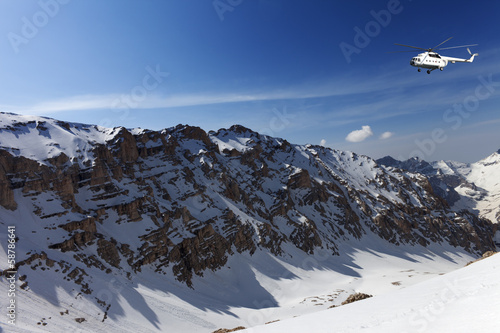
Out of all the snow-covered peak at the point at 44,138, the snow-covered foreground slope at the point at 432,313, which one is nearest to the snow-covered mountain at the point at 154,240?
the snow-covered peak at the point at 44,138

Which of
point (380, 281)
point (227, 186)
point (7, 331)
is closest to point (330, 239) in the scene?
point (380, 281)

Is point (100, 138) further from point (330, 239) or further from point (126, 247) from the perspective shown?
point (330, 239)

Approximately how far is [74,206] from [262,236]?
264 feet

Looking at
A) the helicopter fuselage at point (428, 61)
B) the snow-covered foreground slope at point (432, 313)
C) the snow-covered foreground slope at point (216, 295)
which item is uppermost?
the helicopter fuselage at point (428, 61)

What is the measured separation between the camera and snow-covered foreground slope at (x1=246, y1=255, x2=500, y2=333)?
1141cm

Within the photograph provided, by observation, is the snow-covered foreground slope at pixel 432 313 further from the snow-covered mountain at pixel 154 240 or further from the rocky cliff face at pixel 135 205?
the rocky cliff face at pixel 135 205

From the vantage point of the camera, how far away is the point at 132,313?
201 ft

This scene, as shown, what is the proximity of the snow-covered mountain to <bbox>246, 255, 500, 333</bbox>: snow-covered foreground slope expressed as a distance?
5105cm

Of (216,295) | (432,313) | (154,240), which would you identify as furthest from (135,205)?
(432,313)

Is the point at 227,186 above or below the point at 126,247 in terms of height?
above

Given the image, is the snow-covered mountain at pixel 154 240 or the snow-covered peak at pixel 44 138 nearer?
the snow-covered mountain at pixel 154 240

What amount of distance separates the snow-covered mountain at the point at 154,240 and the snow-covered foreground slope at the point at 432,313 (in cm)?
5105

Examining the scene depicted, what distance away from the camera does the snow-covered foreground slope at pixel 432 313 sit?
37.4ft

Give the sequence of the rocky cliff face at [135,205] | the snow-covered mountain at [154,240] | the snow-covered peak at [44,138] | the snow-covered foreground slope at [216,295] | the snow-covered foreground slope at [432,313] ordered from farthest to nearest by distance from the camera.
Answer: the snow-covered peak at [44,138] → the rocky cliff face at [135,205] → the snow-covered mountain at [154,240] → the snow-covered foreground slope at [216,295] → the snow-covered foreground slope at [432,313]
